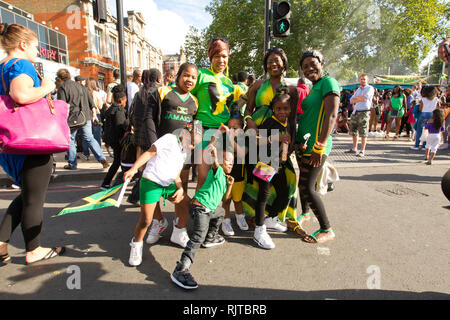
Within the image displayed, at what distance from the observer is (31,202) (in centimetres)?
235

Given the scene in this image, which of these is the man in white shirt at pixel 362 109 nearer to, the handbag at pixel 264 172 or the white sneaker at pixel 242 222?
the white sneaker at pixel 242 222

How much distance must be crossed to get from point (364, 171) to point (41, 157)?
19.6ft

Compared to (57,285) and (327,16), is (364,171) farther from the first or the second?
(327,16)

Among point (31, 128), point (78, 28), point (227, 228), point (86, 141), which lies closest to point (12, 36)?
point (31, 128)

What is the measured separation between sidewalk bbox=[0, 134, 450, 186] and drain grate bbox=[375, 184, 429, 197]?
1.48 metres

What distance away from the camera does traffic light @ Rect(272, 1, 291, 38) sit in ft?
19.5

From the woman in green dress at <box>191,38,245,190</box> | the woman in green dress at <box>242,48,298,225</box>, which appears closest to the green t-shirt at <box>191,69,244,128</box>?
the woman in green dress at <box>191,38,245,190</box>

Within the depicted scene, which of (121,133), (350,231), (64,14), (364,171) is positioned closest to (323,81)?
(350,231)

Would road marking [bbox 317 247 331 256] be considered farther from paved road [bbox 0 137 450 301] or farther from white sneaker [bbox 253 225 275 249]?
white sneaker [bbox 253 225 275 249]

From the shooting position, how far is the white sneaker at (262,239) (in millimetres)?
2834

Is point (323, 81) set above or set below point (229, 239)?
above

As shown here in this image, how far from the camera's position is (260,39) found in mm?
23219

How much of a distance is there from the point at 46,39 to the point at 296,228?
25260 millimetres

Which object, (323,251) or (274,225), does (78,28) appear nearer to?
(274,225)
